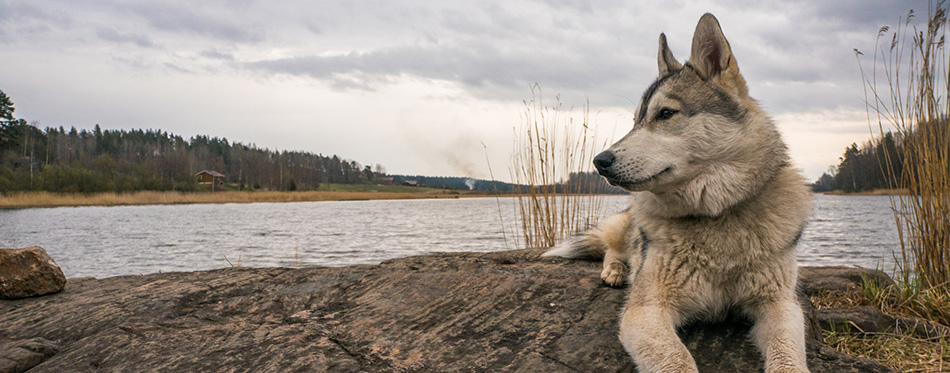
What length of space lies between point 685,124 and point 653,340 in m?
1.16

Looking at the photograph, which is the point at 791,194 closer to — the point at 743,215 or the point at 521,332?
the point at 743,215

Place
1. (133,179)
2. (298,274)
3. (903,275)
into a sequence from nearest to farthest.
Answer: (298,274)
(903,275)
(133,179)

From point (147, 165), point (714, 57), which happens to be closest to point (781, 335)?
point (714, 57)

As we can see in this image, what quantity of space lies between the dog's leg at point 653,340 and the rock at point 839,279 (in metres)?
3.21

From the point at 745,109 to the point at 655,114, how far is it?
0.50 meters

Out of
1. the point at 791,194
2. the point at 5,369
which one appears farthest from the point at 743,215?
the point at 5,369

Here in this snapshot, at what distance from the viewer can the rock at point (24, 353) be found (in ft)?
9.14

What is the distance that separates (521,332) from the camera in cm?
293

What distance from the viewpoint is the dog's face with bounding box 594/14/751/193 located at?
2.55m

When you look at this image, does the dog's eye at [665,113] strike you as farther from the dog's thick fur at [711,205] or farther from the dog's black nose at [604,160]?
the dog's black nose at [604,160]

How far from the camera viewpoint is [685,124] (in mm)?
2709

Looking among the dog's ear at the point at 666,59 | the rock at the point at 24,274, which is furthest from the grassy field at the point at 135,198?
the dog's ear at the point at 666,59

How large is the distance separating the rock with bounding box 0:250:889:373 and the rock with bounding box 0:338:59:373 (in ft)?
0.22

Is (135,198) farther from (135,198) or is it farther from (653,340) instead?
(653,340)
